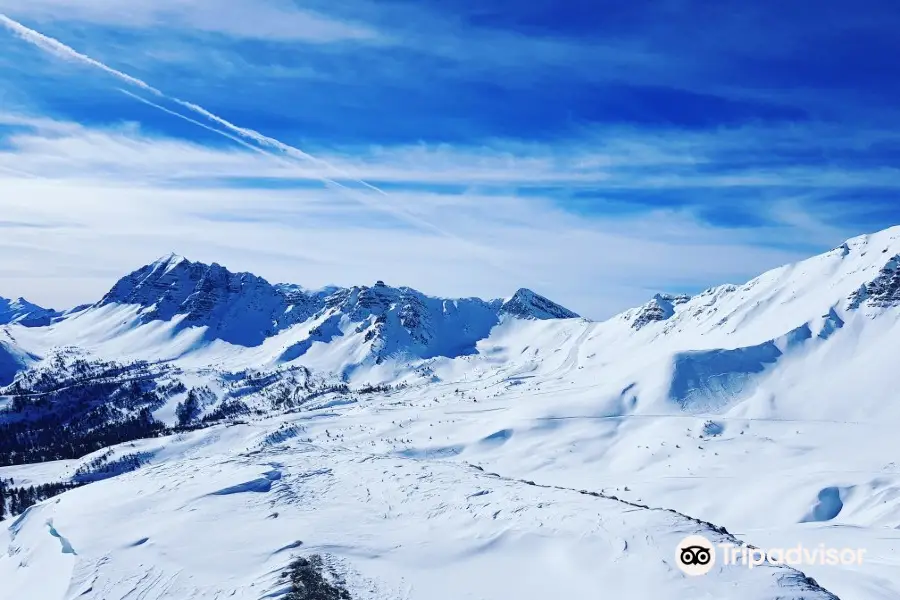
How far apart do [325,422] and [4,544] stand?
109 metres

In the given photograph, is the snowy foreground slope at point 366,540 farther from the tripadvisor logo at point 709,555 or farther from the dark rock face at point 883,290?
the dark rock face at point 883,290

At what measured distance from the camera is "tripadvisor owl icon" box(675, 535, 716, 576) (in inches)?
1198

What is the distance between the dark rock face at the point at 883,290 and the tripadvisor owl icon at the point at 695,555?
154394 millimetres

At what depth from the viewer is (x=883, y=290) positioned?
152625 millimetres

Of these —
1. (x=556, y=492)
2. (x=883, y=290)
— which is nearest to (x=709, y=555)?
(x=556, y=492)

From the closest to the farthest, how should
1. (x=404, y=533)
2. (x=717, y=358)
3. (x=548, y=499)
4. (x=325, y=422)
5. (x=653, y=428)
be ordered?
(x=404, y=533)
(x=548, y=499)
(x=653, y=428)
(x=717, y=358)
(x=325, y=422)

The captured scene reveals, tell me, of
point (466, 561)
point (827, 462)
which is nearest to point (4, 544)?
point (466, 561)

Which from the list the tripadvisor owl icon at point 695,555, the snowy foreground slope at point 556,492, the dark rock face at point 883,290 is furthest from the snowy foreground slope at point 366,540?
the dark rock face at point 883,290

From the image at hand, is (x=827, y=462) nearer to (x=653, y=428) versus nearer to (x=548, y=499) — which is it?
(x=653, y=428)

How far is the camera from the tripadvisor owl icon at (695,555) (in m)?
30.4

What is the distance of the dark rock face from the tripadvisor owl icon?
15439 centimetres

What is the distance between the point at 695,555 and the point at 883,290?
528ft

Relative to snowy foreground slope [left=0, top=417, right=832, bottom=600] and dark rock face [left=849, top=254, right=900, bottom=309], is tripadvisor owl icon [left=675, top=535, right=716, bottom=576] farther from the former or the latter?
dark rock face [left=849, top=254, right=900, bottom=309]

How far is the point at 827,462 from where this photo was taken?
90.3 metres
